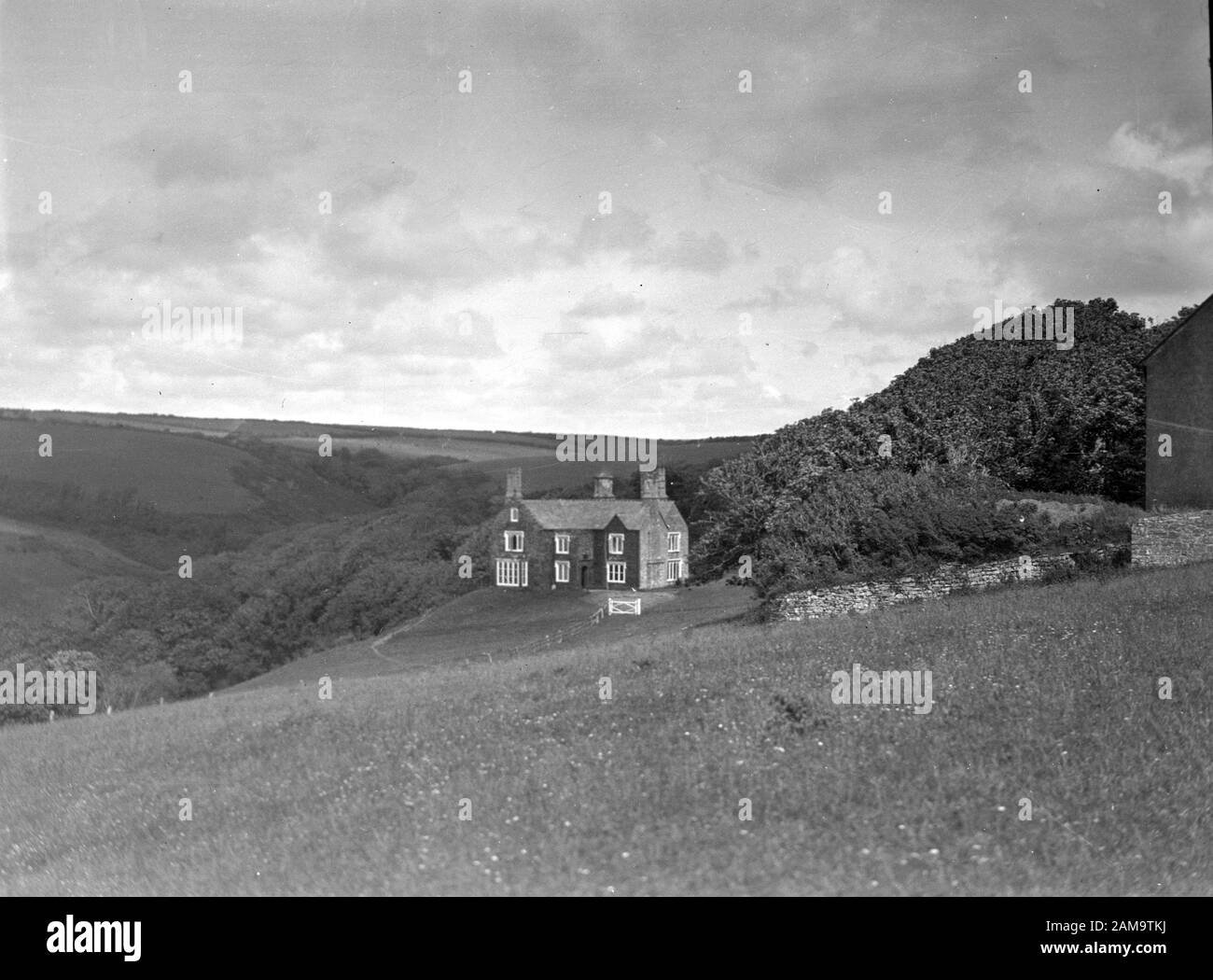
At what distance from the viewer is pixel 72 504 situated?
45625 mm

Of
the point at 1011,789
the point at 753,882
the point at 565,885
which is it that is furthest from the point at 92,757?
the point at 1011,789

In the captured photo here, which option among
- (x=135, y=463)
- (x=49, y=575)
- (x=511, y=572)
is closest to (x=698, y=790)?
(x=135, y=463)

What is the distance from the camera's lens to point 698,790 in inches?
303

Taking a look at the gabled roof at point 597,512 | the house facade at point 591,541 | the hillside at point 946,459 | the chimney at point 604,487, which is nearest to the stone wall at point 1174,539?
the hillside at point 946,459

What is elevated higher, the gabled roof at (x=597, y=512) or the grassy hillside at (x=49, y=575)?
the gabled roof at (x=597, y=512)

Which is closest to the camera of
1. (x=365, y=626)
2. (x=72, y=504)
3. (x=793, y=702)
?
(x=793, y=702)

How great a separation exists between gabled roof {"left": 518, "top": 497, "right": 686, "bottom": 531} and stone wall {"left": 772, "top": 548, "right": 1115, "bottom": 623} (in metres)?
27.7

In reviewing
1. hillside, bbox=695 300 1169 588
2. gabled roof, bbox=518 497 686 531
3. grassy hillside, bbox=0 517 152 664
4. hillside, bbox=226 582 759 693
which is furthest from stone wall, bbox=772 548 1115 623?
grassy hillside, bbox=0 517 152 664

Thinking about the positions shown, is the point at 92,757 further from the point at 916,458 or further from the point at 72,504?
the point at 72,504

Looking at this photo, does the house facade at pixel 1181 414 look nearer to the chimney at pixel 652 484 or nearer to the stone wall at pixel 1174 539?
the stone wall at pixel 1174 539

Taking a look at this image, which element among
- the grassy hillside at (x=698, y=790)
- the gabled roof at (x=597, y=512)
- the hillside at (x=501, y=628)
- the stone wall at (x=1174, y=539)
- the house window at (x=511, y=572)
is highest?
the gabled roof at (x=597, y=512)

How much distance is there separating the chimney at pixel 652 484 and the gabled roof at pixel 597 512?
0.34m

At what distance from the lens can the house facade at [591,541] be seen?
172 feet

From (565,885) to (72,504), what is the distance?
46.5 m
